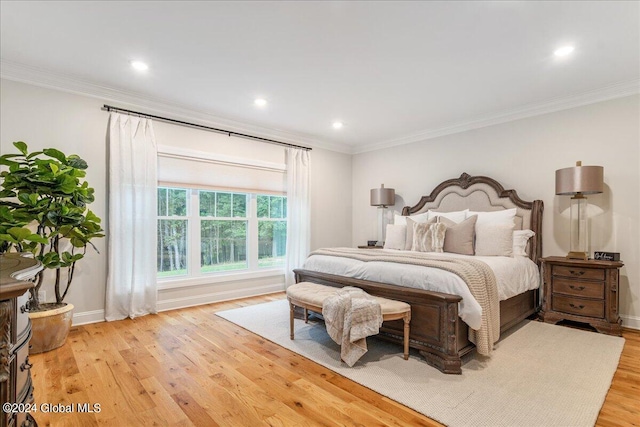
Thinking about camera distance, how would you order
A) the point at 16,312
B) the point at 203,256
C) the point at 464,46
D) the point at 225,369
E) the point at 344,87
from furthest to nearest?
the point at 203,256 < the point at 344,87 < the point at 464,46 < the point at 225,369 < the point at 16,312

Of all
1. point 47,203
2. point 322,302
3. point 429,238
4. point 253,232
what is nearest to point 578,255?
point 429,238

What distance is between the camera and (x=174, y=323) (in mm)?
3633

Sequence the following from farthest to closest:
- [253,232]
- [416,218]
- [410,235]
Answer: [253,232]
[416,218]
[410,235]

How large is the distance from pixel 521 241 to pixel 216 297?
4.09 metres

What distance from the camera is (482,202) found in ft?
14.9

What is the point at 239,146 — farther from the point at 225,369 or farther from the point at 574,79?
the point at 574,79

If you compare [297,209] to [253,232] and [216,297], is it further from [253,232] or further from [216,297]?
[216,297]

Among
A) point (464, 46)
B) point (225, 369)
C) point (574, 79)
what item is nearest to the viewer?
point (225, 369)

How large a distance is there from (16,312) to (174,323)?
8.99 feet

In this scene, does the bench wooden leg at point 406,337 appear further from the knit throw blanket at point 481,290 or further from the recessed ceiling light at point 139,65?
the recessed ceiling light at point 139,65

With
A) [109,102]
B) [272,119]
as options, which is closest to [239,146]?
[272,119]

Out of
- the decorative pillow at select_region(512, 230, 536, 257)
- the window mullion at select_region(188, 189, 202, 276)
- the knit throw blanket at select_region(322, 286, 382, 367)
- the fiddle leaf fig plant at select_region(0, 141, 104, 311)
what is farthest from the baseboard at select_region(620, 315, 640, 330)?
the fiddle leaf fig plant at select_region(0, 141, 104, 311)

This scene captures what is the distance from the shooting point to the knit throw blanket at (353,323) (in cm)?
251

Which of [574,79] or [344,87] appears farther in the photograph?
[344,87]
